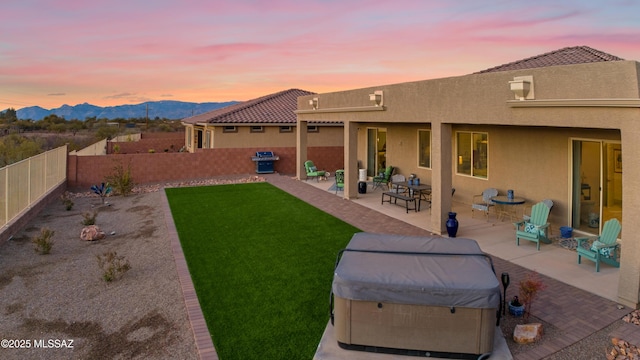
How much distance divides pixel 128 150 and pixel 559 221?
1291 inches

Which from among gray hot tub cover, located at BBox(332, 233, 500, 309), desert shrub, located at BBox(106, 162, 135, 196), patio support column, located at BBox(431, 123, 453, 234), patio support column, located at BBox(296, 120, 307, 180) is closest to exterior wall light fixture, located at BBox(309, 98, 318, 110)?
patio support column, located at BBox(296, 120, 307, 180)

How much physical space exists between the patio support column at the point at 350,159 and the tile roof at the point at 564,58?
21.1 ft

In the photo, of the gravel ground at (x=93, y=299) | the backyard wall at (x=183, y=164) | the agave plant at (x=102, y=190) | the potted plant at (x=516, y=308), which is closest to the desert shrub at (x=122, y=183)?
the agave plant at (x=102, y=190)

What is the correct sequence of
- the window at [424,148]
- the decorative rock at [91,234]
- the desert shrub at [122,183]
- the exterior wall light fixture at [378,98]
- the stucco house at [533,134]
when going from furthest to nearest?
the desert shrub at [122,183], the window at [424,148], the exterior wall light fixture at [378,98], the decorative rock at [91,234], the stucco house at [533,134]

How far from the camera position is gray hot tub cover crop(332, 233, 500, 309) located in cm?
528

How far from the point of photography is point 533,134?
12.2m

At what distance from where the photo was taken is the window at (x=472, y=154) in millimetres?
14219

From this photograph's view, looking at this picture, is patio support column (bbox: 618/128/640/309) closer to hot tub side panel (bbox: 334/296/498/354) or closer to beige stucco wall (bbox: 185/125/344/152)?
hot tub side panel (bbox: 334/296/498/354)

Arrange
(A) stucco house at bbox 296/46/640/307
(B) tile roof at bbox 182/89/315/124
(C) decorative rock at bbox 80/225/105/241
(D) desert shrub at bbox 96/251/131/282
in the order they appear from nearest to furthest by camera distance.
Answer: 1. (A) stucco house at bbox 296/46/640/307
2. (D) desert shrub at bbox 96/251/131/282
3. (C) decorative rock at bbox 80/225/105/241
4. (B) tile roof at bbox 182/89/315/124

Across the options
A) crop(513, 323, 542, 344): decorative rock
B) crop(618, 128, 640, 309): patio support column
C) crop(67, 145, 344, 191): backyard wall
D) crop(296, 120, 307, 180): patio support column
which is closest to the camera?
crop(513, 323, 542, 344): decorative rock

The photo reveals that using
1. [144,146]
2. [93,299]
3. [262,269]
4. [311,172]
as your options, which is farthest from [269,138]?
[93,299]

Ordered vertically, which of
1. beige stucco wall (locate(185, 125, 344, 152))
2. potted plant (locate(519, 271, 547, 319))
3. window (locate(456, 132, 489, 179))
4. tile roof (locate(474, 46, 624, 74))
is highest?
tile roof (locate(474, 46, 624, 74))

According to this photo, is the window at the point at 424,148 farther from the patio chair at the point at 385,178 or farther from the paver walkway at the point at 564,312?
the paver walkway at the point at 564,312

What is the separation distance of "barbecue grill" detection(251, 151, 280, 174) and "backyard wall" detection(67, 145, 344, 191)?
1.40ft
